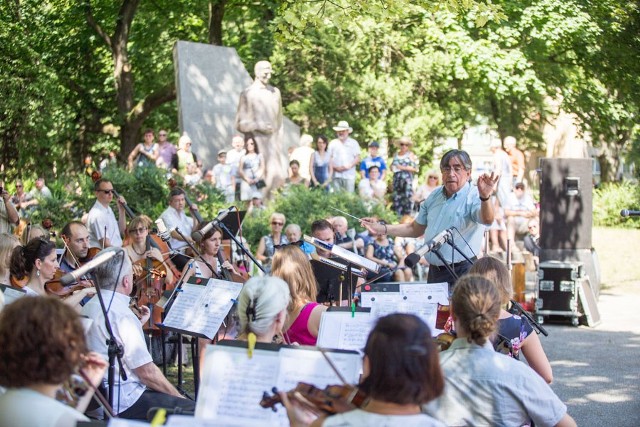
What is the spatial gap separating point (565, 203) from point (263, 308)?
10919 millimetres

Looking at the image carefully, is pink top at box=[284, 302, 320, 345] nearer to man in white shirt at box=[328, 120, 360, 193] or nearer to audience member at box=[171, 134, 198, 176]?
audience member at box=[171, 134, 198, 176]

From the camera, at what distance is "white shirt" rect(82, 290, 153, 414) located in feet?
18.8

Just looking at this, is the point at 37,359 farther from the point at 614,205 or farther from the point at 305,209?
the point at 614,205

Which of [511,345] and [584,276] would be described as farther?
[584,276]

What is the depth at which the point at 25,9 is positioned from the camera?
2194 centimetres

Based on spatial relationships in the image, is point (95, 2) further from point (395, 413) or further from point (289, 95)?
point (395, 413)

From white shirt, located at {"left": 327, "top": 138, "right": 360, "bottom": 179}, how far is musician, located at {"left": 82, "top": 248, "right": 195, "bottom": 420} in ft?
40.2

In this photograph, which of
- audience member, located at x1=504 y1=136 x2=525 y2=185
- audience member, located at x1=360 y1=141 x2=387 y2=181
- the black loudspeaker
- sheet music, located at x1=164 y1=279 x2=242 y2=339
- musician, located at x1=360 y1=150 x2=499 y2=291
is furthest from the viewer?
audience member, located at x1=504 y1=136 x2=525 y2=185

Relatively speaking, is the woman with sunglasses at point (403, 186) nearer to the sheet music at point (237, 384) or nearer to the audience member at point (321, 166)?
the audience member at point (321, 166)

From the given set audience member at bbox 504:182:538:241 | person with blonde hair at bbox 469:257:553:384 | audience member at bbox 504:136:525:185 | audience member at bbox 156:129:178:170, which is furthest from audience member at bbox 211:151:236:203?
person with blonde hair at bbox 469:257:553:384

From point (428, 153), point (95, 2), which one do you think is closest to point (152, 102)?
point (95, 2)

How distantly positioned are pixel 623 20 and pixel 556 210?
15.8ft

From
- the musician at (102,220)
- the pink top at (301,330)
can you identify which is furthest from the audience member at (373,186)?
the pink top at (301,330)

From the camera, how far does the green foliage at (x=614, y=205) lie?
1057 inches
